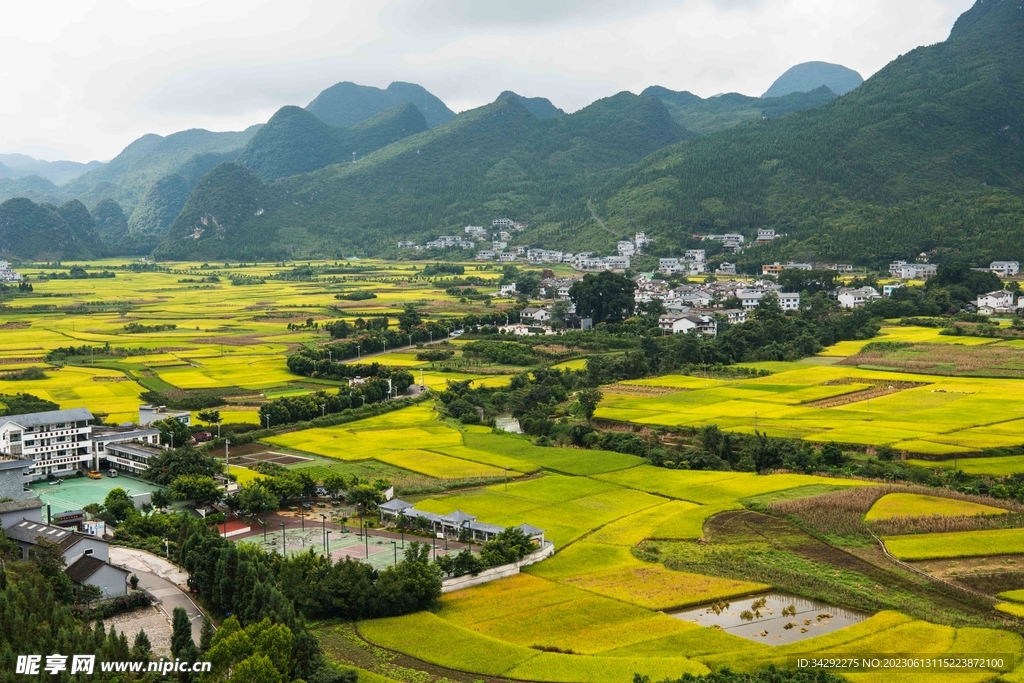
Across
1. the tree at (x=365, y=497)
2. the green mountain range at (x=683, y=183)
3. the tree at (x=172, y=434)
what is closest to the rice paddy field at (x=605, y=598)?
the tree at (x=365, y=497)

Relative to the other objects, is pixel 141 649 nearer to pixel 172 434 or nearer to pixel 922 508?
pixel 172 434

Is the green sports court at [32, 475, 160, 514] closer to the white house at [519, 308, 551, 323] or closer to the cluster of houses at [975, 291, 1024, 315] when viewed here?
the white house at [519, 308, 551, 323]

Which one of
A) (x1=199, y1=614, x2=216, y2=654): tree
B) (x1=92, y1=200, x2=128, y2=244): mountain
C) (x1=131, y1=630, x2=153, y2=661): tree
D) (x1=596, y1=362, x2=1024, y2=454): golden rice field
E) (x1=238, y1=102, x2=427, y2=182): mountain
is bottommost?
(x1=199, y1=614, x2=216, y2=654): tree

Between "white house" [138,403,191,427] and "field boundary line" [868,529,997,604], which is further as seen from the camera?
"white house" [138,403,191,427]

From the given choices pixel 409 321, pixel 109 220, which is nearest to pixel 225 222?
pixel 109 220

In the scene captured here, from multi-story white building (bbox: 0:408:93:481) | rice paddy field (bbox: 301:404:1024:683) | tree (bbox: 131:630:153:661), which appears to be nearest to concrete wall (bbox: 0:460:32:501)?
multi-story white building (bbox: 0:408:93:481)

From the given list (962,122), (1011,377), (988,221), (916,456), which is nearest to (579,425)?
(916,456)
